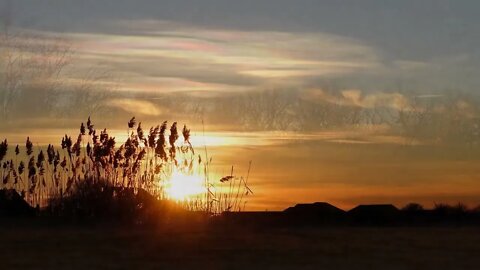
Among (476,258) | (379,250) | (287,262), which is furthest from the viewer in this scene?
(379,250)

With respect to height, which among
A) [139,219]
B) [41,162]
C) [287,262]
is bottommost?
[287,262]

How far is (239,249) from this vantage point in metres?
8.07

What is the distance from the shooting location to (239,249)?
8.07m

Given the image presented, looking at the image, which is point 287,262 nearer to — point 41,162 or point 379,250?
point 379,250

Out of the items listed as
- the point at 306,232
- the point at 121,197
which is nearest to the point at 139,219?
the point at 121,197

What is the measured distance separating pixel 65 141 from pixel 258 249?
332 inches

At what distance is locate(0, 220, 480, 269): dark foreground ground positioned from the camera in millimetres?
7047

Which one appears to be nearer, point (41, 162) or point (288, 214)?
point (288, 214)

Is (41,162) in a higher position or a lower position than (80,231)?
higher

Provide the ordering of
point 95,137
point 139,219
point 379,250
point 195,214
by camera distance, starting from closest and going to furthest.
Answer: point 379,250, point 139,219, point 195,214, point 95,137

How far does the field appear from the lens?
277 inches

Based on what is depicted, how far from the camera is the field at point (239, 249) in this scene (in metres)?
7.05

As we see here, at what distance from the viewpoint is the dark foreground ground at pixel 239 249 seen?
23.1 feet

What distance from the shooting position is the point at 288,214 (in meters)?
13.9
